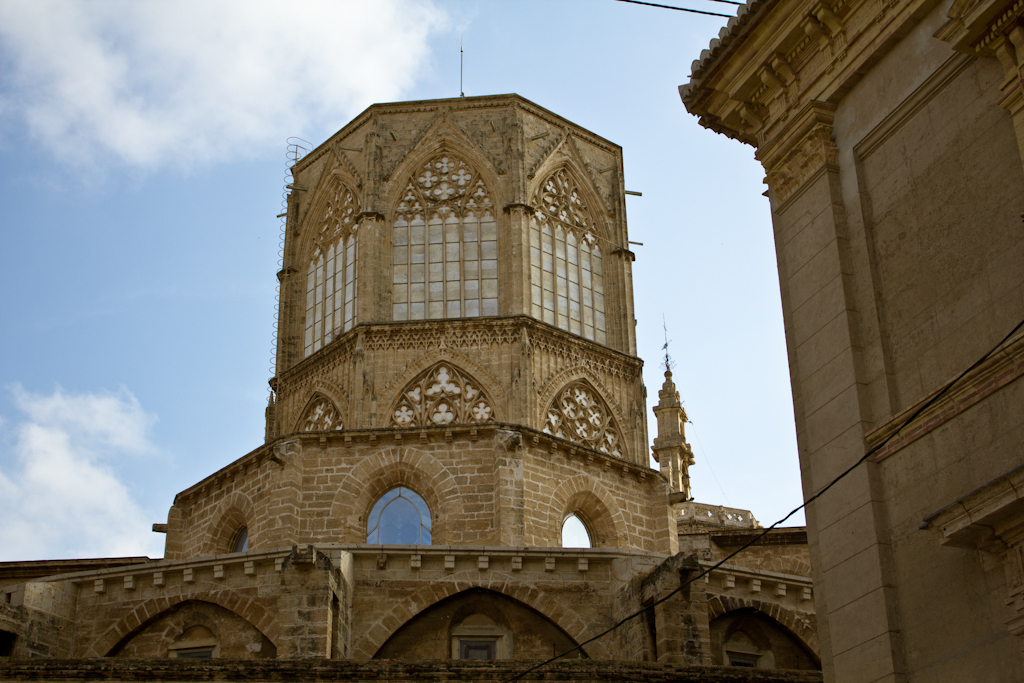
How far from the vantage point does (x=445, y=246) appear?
32250mm

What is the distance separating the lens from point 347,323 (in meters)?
31.7

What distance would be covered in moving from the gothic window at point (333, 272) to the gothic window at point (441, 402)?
8.72 feet

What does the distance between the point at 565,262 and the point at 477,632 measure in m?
13.0

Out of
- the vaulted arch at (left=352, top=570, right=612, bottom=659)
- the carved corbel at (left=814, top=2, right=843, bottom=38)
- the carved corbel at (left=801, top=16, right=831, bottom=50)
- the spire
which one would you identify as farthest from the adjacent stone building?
the spire

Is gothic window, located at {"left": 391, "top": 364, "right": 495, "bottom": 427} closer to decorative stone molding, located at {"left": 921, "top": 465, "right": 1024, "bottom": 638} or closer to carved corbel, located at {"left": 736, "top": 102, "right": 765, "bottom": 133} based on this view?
carved corbel, located at {"left": 736, "top": 102, "right": 765, "bottom": 133}

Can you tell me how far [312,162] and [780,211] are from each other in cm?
2362

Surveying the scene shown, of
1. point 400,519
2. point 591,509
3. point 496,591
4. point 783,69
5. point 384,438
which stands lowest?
point 496,591

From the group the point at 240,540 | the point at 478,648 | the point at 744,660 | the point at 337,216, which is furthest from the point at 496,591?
the point at 337,216

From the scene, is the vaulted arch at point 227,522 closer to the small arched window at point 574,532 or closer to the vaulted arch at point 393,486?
the vaulted arch at point 393,486

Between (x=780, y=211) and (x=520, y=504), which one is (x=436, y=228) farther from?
(x=780, y=211)

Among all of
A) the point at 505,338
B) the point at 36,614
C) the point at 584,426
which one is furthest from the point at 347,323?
the point at 36,614

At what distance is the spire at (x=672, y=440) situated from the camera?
171 feet

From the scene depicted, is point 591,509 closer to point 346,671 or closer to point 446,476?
point 446,476

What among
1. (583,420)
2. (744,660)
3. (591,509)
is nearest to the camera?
(744,660)
